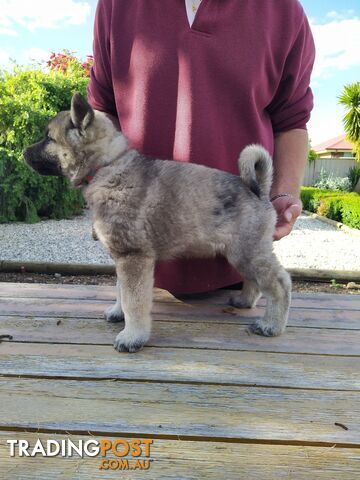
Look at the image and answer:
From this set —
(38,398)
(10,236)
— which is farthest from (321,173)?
(38,398)

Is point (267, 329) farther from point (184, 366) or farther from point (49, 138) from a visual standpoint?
point (49, 138)

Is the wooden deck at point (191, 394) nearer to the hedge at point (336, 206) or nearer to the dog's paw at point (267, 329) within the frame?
the dog's paw at point (267, 329)

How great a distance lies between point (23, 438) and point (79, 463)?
24 cm

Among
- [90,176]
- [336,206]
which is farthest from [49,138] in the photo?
[336,206]

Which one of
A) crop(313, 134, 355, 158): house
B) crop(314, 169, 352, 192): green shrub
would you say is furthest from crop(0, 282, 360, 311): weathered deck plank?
crop(313, 134, 355, 158): house

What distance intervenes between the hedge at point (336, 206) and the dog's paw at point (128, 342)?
1067 cm

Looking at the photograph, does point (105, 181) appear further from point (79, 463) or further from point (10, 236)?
point (10, 236)

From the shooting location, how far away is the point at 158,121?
8.94 ft

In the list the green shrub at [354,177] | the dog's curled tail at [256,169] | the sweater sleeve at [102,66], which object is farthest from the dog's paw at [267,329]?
the green shrub at [354,177]

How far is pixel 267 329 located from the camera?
7.50 feet

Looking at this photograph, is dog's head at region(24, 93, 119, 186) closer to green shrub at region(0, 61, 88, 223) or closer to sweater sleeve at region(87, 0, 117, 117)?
sweater sleeve at region(87, 0, 117, 117)

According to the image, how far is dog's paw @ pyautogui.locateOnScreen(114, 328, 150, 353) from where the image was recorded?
6.67 feet

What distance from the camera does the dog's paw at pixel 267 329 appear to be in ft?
7.47

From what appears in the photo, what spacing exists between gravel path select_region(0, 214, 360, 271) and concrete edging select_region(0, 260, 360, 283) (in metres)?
0.58
